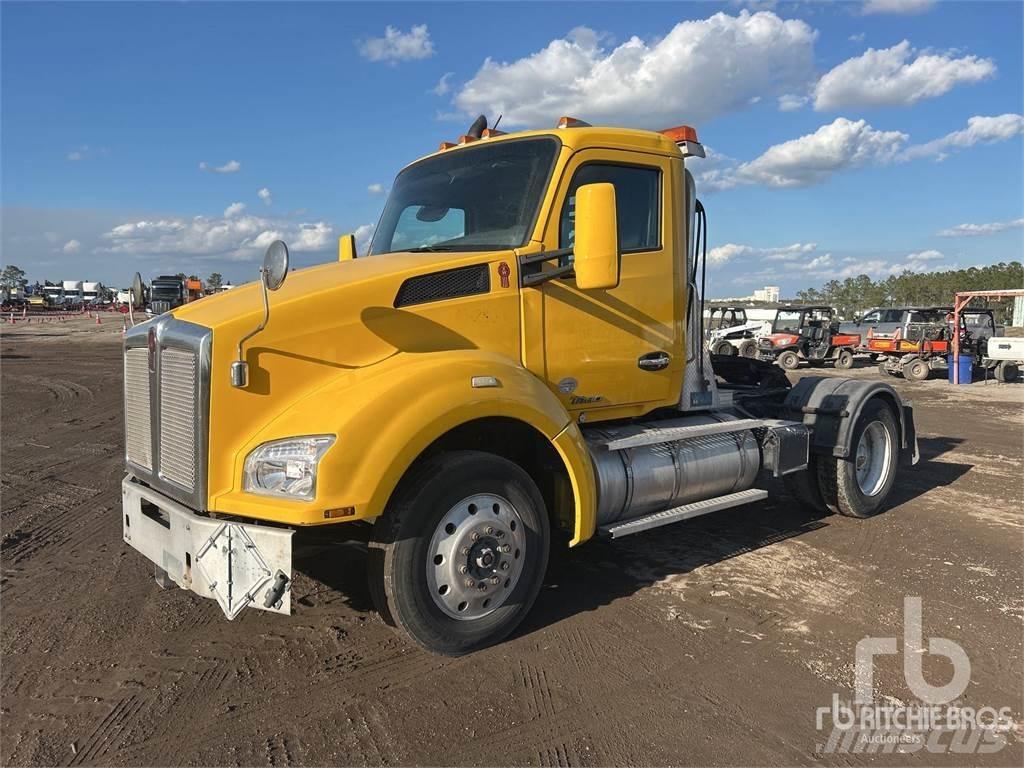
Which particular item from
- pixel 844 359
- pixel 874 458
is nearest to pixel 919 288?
pixel 844 359

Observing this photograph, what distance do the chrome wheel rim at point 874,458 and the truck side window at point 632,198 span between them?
3295 millimetres

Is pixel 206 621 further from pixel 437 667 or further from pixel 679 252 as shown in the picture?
pixel 679 252

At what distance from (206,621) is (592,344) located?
9.35 ft

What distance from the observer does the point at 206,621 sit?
4145 mm

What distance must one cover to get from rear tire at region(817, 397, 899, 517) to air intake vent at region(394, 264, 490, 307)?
3929mm

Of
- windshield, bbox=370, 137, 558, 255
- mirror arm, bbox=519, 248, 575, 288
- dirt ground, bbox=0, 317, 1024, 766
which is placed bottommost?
dirt ground, bbox=0, 317, 1024, 766

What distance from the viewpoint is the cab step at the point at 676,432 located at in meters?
4.64

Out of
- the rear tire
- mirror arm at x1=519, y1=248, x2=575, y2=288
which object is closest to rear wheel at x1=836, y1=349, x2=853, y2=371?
the rear tire

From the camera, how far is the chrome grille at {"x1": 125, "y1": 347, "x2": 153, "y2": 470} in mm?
3963

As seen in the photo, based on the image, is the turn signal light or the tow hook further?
the turn signal light

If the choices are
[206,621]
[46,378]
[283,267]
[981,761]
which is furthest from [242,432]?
[46,378]

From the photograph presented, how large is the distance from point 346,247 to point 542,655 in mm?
3586

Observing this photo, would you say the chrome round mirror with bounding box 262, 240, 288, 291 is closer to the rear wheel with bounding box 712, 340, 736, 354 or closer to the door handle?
the door handle

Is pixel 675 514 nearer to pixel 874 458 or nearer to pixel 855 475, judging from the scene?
pixel 855 475
